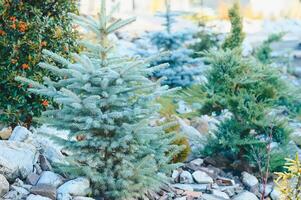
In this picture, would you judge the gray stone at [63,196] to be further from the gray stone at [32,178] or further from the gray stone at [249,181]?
the gray stone at [249,181]

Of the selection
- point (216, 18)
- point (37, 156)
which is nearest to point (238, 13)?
point (37, 156)

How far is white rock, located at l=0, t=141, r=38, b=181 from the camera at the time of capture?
4199 mm

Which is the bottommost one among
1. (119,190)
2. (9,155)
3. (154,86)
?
(119,190)

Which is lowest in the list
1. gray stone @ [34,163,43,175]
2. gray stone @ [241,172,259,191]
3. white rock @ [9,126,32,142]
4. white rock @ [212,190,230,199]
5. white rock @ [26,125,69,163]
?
gray stone @ [241,172,259,191]

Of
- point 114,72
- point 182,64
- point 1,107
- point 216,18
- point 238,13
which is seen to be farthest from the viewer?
point 216,18

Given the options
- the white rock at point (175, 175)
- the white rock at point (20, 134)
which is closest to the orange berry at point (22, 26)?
the white rock at point (20, 134)

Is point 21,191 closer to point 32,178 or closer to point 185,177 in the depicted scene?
point 32,178

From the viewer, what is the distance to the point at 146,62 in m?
4.31

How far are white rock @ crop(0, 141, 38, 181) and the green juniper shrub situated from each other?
6.98ft

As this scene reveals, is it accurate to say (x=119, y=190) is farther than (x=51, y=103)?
No

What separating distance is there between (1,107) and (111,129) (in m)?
1.58

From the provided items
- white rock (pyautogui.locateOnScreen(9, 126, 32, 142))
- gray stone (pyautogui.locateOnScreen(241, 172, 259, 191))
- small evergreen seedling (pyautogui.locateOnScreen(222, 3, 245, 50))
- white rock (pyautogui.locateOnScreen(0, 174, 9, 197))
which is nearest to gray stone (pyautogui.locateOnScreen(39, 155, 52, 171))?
white rock (pyautogui.locateOnScreen(9, 126, 32, 142))

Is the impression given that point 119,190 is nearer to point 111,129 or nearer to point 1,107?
point 111,129

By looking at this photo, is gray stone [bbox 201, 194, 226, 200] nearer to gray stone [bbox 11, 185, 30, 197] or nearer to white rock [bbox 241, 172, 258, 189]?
white rock [bbox 241, 172, 258, 189]
